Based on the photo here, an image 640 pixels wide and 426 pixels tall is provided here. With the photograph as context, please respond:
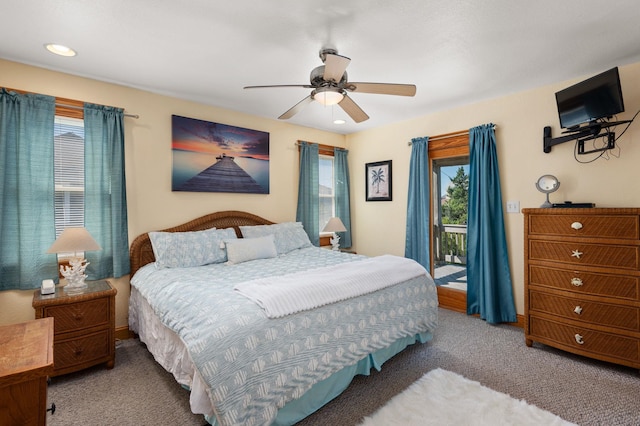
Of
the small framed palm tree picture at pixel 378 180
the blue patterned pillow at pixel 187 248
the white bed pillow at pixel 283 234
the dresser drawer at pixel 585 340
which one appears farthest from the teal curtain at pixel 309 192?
the dresser drawer at pixel 585 340

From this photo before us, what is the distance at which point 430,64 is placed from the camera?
270 cm

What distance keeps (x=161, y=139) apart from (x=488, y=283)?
401cm

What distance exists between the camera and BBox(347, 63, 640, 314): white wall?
8.90 feet

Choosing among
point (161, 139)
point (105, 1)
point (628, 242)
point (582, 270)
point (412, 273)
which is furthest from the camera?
point (161, 139)

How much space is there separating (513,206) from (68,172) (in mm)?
4594

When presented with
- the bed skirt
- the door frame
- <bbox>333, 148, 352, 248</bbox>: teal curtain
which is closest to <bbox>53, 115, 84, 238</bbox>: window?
the bed skirt

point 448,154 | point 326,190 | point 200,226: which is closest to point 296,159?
point 326,190

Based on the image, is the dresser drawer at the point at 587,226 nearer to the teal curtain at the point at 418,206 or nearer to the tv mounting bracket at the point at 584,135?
the tv mounting bracket at the point at 584,135

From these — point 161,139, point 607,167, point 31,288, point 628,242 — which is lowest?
point 31,288

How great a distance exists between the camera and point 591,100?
99.4 inches

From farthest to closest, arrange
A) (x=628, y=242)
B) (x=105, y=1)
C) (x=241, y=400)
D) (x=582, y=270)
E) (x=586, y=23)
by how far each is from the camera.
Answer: (x=582, y=270)
(x=628, y=242)
(x=586, y=23)
(x=105, y=1)
(x=241, y=400)

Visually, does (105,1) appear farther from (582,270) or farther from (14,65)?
(582,270)

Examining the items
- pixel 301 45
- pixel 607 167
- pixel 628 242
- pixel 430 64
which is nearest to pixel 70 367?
pixel 301 45

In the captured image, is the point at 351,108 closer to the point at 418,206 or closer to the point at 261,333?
the point at 261,333
